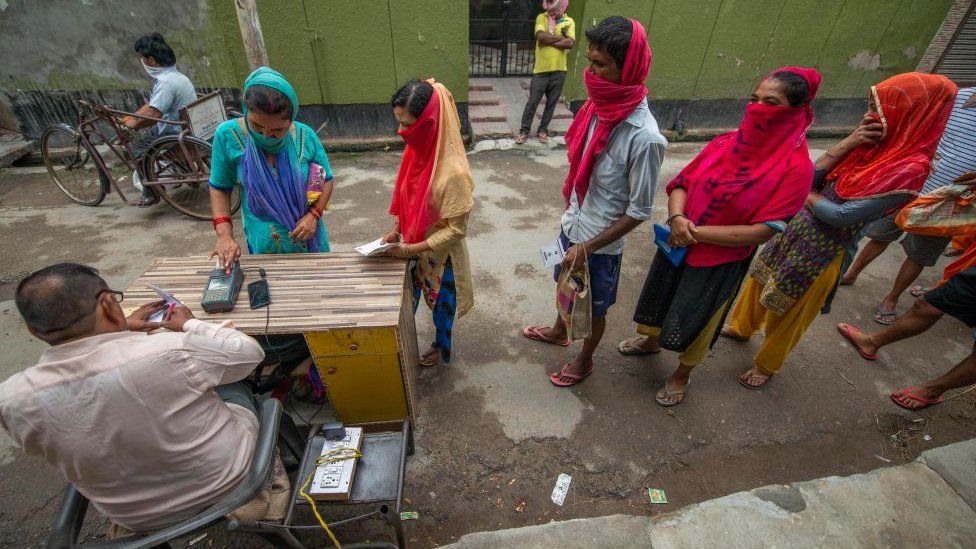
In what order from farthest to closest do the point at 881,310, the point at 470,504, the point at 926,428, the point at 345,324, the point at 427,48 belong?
the point at 427,48
the point at 881,310
the point at 926,428
the point at 470,504
the point at 345,324

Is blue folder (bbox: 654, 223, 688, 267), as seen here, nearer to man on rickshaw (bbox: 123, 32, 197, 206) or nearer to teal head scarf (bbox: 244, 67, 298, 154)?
teal head scarf (bbox: 244, 67, 298, 154)

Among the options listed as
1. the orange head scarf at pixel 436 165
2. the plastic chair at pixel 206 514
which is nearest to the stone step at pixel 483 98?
the orange head scarf at pixel 436 165

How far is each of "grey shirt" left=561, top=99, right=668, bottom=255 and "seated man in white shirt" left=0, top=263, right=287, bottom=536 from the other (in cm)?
155

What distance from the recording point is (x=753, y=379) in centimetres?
266

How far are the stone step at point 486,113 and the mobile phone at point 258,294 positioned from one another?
5165 millimetres

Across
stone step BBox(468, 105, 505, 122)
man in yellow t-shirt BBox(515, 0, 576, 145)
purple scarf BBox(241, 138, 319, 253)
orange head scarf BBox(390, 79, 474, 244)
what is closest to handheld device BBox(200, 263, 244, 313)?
purple scarf BBox(241, 138, 319, 253)

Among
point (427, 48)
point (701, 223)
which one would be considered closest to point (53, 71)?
point (427, 48)

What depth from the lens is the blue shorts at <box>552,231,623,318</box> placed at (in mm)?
2152

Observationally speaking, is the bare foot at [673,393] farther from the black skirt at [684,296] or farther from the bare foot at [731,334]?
the bare foot at [731,334]

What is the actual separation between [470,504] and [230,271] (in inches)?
62.2

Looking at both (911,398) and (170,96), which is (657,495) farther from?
(170,96)

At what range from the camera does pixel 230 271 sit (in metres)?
1.90

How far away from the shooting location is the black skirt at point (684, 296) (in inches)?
81.4

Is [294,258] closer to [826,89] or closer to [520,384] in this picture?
[520,384]
